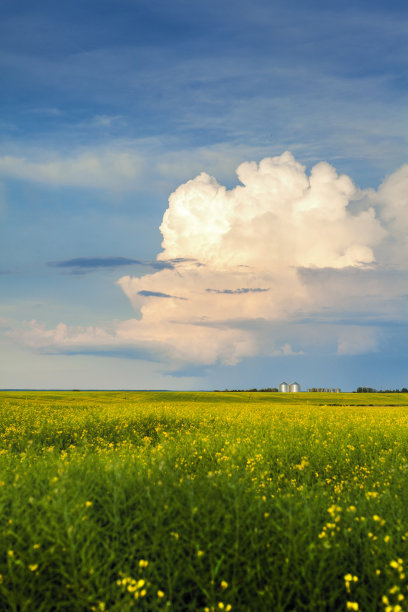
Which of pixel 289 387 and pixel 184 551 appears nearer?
pixel 184 551

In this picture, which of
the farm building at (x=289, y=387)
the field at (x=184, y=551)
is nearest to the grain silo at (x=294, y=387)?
the farm building at (x=289, y=387)

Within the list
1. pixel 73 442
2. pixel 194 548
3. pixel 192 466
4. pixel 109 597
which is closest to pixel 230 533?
pixel 194 548

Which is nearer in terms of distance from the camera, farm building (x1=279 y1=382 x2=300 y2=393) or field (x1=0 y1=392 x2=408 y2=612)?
field (x1=0 y1=392 x2=408 y2=612)

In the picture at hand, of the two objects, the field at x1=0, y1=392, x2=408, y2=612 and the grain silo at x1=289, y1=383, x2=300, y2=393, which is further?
the grain silo at x1=289, y1=383, x2=300, y2=393

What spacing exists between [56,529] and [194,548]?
79.7 inches

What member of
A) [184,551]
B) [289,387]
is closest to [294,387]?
[289,387]

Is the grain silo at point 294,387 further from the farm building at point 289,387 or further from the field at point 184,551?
the field at point 184,551

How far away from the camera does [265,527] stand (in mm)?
7375

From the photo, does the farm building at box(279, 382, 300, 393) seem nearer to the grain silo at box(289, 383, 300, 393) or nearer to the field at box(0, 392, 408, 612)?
the grain silo at box(289, 383, 300, 393)

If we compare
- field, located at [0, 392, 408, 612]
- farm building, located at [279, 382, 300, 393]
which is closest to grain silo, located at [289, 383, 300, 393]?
farm building, located at [279, 382, 300, 393]

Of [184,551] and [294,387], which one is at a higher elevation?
[294,387]

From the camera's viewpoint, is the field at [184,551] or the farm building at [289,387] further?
the farm building at [289,387]

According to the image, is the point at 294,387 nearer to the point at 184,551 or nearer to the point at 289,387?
the point at 289,387

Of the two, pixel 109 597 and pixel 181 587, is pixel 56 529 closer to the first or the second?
pixel 109 597
